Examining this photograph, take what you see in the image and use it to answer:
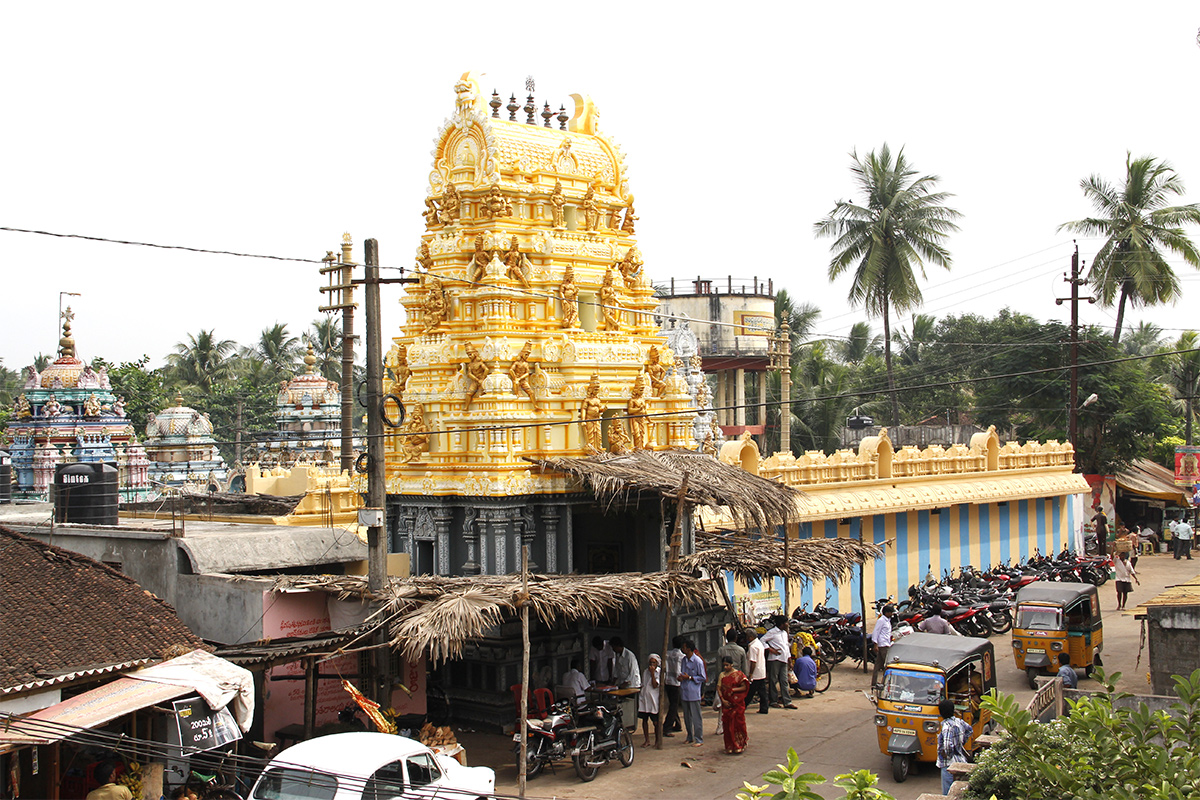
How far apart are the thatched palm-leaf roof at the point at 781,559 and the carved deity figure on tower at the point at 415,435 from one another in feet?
14.7

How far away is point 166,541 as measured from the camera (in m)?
16.3

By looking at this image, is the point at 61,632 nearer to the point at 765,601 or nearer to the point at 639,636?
the point at 639,636

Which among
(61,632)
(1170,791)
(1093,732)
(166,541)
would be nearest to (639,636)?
(166,541)

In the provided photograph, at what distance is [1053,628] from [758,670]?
4888 mm

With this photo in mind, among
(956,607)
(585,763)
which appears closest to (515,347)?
(585,763)

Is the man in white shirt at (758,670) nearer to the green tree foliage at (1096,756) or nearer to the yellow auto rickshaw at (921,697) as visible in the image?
the yellow auto rickshaw at (921,697)

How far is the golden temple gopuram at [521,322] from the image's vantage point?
18.0 metres

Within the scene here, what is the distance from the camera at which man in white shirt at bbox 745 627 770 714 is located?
56.4 ft

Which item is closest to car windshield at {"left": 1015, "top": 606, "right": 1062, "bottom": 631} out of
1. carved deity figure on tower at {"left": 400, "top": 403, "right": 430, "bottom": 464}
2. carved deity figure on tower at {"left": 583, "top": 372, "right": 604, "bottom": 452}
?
carved deity figure on tower at {"left": 583, "top": 372, "right": 604, "bottom": 452}

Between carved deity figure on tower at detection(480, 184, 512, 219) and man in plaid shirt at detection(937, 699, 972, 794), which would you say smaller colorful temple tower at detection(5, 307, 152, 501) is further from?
man in plaid shirt at detection(937, 699, 972, 794)

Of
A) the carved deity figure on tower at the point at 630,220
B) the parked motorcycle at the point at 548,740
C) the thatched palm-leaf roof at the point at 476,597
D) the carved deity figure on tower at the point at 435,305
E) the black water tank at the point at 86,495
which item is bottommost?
the parked motorcycle at the point at 548,740

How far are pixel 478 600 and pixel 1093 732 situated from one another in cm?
753

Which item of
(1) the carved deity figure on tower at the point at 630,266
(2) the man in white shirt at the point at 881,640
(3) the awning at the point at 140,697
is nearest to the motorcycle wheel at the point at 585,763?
(3) the awning at the point at 140,697

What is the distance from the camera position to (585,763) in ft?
46.5
